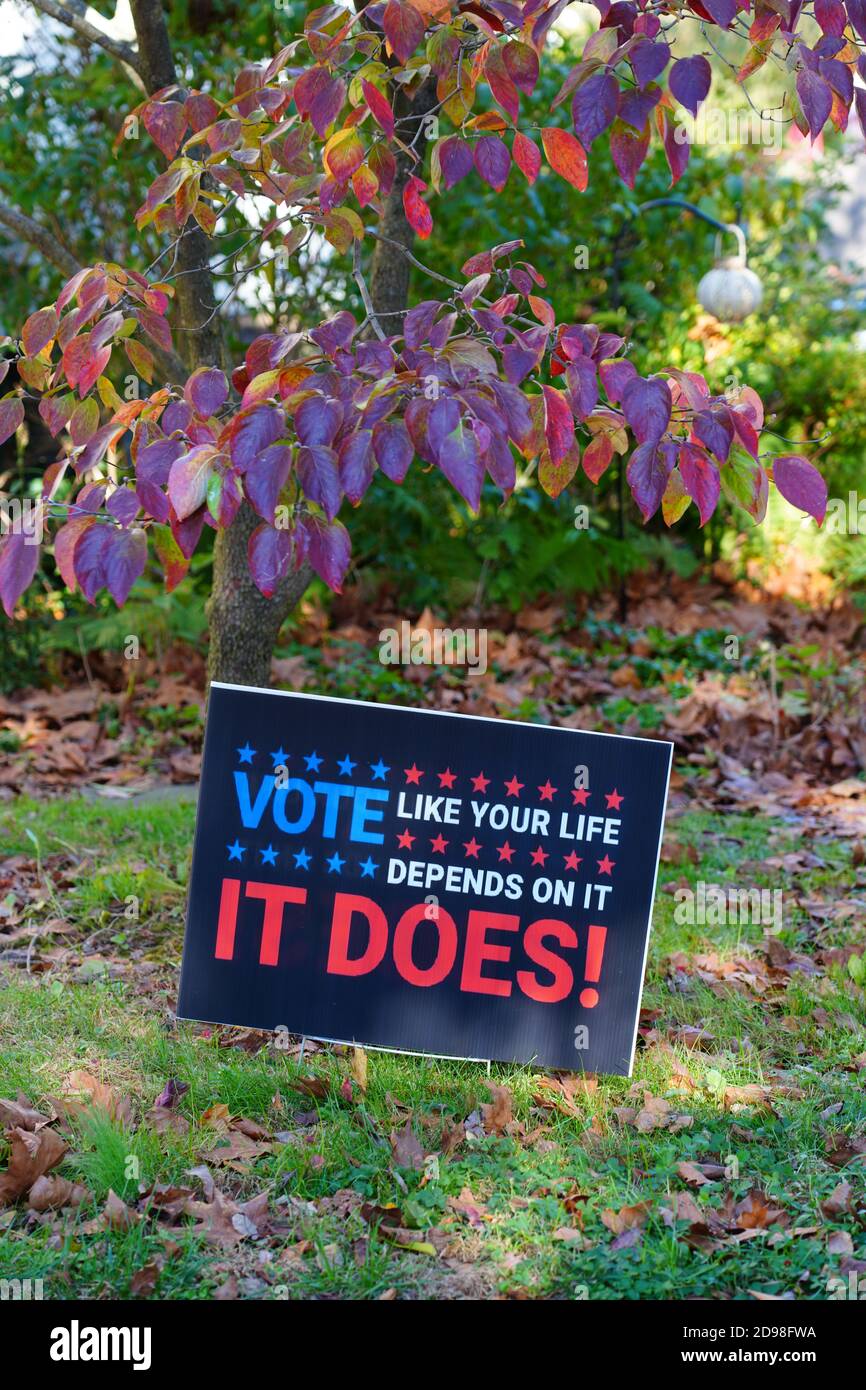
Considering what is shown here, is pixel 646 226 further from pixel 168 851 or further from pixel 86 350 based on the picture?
pixel 86 350

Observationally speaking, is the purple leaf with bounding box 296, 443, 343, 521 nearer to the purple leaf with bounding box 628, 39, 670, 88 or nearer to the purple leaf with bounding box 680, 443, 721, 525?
the purple leaf with bounding box 680, 443, 721, 525

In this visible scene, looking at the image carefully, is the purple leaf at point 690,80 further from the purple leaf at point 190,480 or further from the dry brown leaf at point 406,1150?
the dry brown leaf at point 406,1150

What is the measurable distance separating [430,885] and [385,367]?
1.13m

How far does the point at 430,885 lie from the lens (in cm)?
270

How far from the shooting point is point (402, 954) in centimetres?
268

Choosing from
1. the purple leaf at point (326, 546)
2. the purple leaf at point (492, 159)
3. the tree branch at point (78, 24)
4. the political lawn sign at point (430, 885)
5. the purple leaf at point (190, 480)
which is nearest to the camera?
the purple leaf at point (190, 480)

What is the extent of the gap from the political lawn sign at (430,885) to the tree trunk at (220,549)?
0.84 metres

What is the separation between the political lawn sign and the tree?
2.10ft

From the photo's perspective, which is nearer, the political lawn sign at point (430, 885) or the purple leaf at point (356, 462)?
the purple leaf at point (356, 462)

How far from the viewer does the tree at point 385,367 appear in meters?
1.90

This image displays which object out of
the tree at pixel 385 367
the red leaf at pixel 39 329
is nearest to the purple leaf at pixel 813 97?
the tree at pixel 385 367

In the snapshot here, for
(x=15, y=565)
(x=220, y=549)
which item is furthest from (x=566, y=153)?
(x=220, y=549)

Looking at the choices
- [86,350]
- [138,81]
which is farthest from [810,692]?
[86,350]

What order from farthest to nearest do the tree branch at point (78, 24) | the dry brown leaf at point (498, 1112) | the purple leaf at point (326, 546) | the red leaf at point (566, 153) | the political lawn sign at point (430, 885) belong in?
1. the tree branch at point (78, 24)
2. the political lawn sign at point (430, 885)
3. the dry brown leaf at point (498, 1112)
4. the red leaf at point (566, 153)
5. the purple leaf at point (326, 546)
